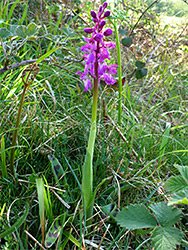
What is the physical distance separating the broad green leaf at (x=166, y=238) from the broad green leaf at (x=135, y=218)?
0.15 ft

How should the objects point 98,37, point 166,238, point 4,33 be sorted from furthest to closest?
point 4,33, point 98,37, point 166,238

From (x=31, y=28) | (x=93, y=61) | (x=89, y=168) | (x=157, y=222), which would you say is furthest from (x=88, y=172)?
(x=31, y=28)

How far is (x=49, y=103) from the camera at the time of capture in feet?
7.11

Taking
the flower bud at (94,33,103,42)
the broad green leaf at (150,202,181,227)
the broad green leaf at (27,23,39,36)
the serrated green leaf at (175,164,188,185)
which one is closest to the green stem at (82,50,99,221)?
the flower bud at (94,33,103,42)

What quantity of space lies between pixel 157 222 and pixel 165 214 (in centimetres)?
7

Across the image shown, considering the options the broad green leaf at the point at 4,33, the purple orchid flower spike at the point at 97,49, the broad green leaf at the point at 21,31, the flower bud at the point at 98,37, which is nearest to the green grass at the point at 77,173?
the broad green leaf at the point at 21,31

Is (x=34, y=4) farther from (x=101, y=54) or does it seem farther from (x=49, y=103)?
(x=101, y=54)

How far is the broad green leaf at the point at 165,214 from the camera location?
1077 mm

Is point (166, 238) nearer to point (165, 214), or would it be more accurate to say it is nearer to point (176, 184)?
point (165, 214)

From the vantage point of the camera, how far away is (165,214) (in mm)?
1111

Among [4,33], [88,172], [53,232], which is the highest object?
[4,33]

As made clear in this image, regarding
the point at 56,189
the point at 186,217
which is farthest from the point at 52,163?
the point at 186,217

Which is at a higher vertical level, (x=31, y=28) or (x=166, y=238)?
(x=31, y=28)

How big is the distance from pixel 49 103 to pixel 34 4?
1.89 meters
